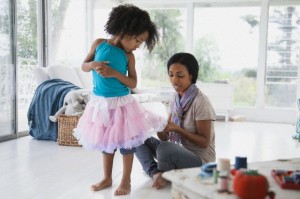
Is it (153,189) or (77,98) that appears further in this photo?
(77,98)

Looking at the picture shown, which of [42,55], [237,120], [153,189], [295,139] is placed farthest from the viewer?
[237,120]

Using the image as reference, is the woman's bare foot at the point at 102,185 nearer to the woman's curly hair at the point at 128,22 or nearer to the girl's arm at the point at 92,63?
the girl's arm at the point at 92,63

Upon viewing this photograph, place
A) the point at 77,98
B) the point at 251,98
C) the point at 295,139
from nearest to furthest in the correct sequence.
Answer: the point at 77,98 < the point at 295,139 < the point at 251,98

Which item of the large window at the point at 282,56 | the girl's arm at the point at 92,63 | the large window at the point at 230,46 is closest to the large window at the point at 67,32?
the large window at the point at 230,46

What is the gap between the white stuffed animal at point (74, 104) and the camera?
10.0 feet

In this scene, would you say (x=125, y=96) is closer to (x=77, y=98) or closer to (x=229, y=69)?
(x=77, y=98)

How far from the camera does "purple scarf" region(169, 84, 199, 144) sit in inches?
71.1

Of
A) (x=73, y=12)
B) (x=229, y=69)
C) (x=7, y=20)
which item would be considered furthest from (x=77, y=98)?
(x=229, y=69)

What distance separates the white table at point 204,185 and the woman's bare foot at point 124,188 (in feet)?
2.76

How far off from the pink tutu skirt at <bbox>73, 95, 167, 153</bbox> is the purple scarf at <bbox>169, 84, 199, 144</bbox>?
152mm

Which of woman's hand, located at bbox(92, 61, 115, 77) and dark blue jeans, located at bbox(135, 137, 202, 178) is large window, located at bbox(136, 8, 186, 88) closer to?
dark blue jeans, located at bbox(135, 137, 202, 178)

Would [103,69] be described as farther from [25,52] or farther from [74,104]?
[25,52]

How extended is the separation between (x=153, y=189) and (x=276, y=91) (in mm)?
4385

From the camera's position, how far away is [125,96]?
177 cm
